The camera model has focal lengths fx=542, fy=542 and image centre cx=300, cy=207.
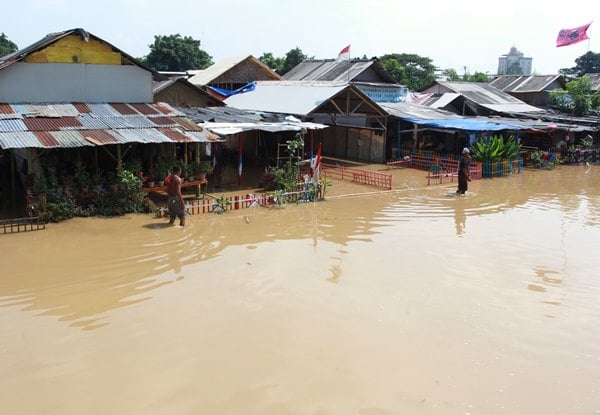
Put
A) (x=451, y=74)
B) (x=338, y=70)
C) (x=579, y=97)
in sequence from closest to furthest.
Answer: (x=338, y=70) → (x=579, y=97) → (x=451, y=74)

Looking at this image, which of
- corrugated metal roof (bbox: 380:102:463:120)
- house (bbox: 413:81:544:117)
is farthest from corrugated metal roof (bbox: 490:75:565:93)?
corrugated metal roof (bbox: 380:102:463:120)

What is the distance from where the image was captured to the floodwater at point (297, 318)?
593cm

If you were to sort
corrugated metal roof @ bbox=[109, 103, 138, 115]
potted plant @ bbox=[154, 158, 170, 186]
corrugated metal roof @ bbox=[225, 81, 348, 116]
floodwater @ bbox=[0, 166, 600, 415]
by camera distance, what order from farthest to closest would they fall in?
corrugated metal roof @ bbox=[225, 81, 348, 116], corrugated metal roof @ bbox=[109, 103, 138, 115], potted plant @ bbox=[154, 158, 170, 186], floodwater @ bbox=[0, 166, 600, 415]

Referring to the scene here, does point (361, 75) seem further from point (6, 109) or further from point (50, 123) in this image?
point (6, 109)

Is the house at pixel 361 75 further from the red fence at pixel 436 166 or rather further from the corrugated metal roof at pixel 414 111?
the red fence at pixel 436 166

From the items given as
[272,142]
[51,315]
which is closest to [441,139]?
[272,142]

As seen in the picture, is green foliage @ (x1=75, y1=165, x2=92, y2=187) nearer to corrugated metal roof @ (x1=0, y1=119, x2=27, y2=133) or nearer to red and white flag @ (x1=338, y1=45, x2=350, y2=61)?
corrugated metal roof @ (x1=0, y1=119, x2=27, y2=133)

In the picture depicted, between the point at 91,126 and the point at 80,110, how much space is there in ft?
4.41

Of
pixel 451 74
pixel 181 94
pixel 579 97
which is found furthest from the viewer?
pixel 451 74

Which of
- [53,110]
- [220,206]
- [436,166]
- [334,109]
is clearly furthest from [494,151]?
[53,110]

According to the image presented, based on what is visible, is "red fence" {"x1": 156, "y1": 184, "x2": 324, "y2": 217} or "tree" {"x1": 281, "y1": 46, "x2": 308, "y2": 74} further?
"tree" {"x1": 281, "y1": 46, "x2": 308, "y2": 74}

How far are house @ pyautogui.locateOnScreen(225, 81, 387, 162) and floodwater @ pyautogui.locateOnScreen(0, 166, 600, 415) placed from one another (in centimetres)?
962

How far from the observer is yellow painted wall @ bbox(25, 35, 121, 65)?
1495 centimetres

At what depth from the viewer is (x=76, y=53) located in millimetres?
15398
